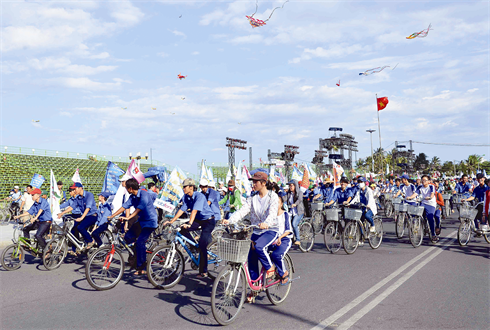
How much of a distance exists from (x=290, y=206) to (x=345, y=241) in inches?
79.5

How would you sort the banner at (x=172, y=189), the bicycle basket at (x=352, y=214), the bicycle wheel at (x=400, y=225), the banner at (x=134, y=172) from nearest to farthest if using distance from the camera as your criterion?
1. the bicycle basket at (x=352, y=214)
2. the bicycle wheel at (x=400, y=225)
3. the banner at (x=134, y=172)
4. the banner at (x=172, y=189)

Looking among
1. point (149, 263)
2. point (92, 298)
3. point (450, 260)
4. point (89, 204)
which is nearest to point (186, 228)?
point (149, 263)

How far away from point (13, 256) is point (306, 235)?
733 cm

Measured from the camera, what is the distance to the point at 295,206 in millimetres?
11617

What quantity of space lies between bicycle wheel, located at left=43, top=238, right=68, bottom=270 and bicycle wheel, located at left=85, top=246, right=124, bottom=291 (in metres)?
2.39

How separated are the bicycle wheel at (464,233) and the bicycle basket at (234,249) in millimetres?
8574

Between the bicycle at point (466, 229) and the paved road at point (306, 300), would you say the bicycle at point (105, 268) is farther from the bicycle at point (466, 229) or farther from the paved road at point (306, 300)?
the bicycle at point (466, 229)

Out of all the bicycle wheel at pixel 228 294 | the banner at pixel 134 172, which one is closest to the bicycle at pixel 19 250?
the banner at pixel 134 172

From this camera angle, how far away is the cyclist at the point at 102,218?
360 inches

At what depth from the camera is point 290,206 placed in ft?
38.1

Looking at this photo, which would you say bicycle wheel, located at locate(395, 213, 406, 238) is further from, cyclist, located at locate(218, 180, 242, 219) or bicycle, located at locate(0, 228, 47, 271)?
bicycle, located at locate(0, 228, 47, 271)

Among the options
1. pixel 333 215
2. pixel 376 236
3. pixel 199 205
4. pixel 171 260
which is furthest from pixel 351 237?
pixel 171 260

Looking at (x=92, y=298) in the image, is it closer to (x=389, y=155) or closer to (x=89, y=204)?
(x=89, y=204)

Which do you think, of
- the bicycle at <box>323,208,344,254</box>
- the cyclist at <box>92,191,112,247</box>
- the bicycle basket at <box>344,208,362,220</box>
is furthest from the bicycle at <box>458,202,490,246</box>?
the cyclist at <box>92,191,112,247</box>
